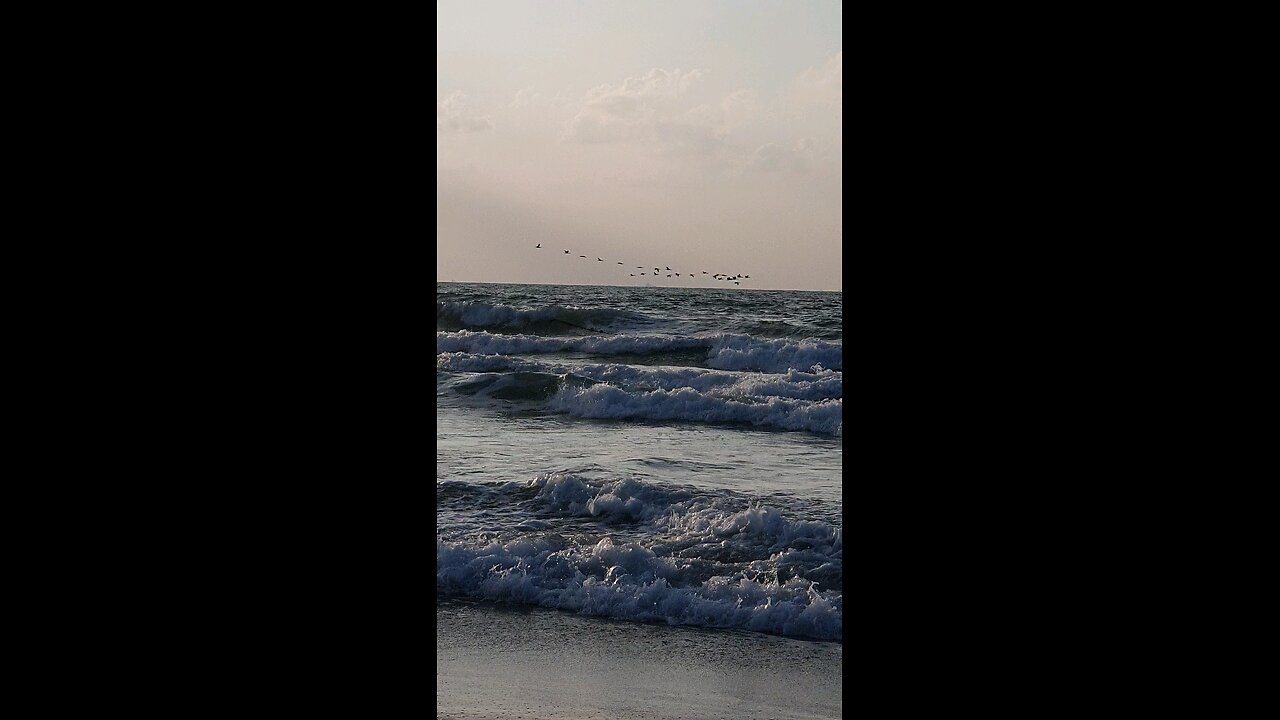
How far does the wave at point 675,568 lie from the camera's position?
14.4 ft

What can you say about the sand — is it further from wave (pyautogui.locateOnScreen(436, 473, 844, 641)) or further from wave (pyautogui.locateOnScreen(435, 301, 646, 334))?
wave (pyautogui.locateOnScreen(435, 301, 646, 334))

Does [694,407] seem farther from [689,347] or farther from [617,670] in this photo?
[617,670]

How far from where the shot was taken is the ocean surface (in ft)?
15.1

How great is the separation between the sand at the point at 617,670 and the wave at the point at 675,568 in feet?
0.43

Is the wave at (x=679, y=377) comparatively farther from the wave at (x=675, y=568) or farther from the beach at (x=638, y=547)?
the wave at (x=675, y=568)

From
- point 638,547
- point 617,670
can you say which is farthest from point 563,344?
point 617,670

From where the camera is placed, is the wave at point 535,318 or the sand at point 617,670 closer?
the sand at point 617,670

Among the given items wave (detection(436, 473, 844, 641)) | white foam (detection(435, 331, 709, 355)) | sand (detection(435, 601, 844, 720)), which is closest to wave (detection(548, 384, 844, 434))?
white foam (detection(435, 331, 709, 355))

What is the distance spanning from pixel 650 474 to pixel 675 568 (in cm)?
253

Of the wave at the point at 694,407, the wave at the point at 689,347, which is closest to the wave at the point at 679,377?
the wave at the point at 694,407

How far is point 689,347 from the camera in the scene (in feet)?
51.8
